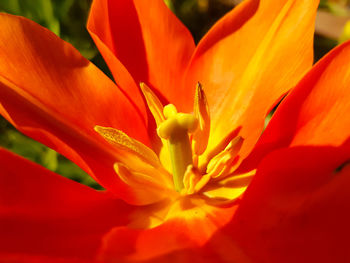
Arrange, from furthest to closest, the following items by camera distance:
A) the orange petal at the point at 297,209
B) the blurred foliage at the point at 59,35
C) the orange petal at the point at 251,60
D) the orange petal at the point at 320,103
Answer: the blurred foliage at the point at 59,35
the orange petal at the point at 251,60
the orange petal at the point at 320,103
the orange petal at the point at 297,209

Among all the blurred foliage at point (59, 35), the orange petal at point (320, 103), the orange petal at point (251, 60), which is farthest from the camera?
the blurred foliage at point (59, 35)

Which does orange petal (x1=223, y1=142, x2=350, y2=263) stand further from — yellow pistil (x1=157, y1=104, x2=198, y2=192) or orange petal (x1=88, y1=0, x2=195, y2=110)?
orange petal (x1=88, y1=0, x2=195, y2=110)

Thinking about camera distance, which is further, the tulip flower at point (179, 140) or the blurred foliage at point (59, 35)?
Answer: the blurred foliage at point (59, 35)

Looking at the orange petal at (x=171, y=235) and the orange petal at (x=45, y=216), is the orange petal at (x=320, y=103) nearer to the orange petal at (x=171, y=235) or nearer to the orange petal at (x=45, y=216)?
the orange petal at (x=171, y=235)

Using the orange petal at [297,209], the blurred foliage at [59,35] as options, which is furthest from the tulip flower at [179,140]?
the blurred foliage at [59,35]

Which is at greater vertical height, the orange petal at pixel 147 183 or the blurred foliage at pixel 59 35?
the blurred foliage at pixel 59 35

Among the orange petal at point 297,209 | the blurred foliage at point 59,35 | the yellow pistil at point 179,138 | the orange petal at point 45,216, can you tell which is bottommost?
the orange petal at point 297,209

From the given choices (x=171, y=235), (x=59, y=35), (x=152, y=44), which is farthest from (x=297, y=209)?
(x=59, y=35)

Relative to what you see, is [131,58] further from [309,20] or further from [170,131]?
[309,20]
